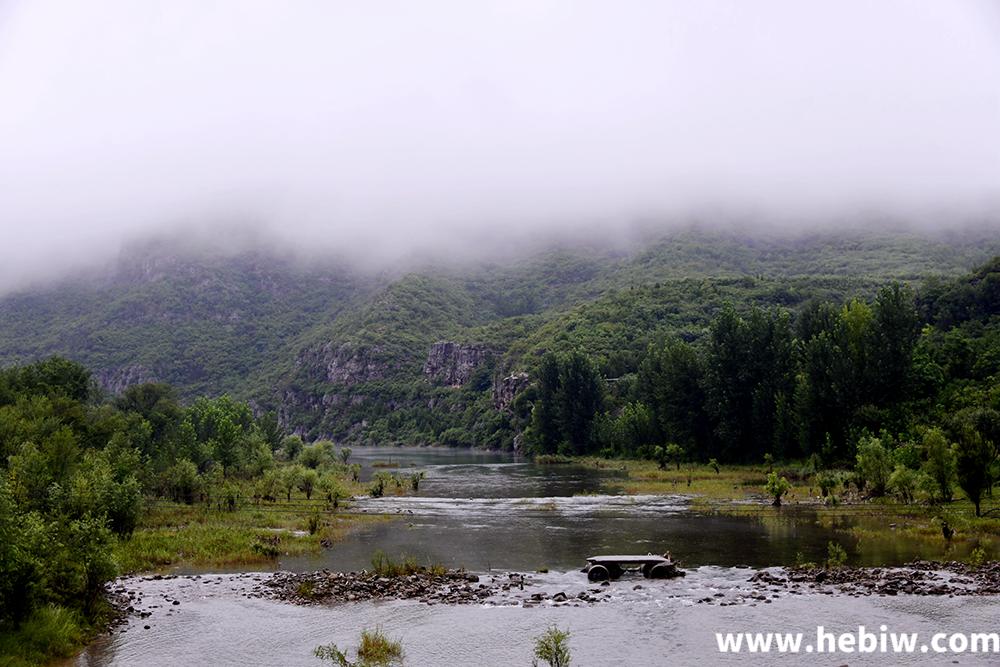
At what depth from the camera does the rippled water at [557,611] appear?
30.7 metres

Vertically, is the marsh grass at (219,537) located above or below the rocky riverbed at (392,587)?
below

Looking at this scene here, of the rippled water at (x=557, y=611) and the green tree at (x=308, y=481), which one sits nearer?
the rippled water at (x=557, y=611)

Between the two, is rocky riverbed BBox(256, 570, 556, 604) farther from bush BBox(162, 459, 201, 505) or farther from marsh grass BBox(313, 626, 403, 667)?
bush BBox(162, 459, 201, 505)

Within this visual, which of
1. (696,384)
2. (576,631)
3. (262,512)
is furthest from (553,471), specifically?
(576,631)

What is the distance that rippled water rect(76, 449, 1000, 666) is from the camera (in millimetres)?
30719

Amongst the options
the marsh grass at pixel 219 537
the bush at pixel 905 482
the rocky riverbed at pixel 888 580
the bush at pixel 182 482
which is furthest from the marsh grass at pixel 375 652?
the bush at pixel 182 482

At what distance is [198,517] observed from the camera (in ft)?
218

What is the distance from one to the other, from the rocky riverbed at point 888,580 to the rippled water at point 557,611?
1173mm

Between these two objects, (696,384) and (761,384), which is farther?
(696,384)

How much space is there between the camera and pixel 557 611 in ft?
119

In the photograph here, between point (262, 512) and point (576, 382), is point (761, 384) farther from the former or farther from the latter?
point (262, 512)

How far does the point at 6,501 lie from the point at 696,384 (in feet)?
371

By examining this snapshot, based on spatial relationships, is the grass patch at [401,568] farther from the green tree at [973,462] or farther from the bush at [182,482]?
the bush at [182,482]

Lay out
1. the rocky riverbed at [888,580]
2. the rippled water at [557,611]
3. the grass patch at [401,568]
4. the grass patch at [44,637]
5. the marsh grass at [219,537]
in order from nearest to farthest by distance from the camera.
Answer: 1. the grass patch at [44,637]
2. the rippled water at [557,611]
3. the rocky riverbed at [888,580]
4. the grass patch at [401,568]
5. the marsh grass at [219,537]
